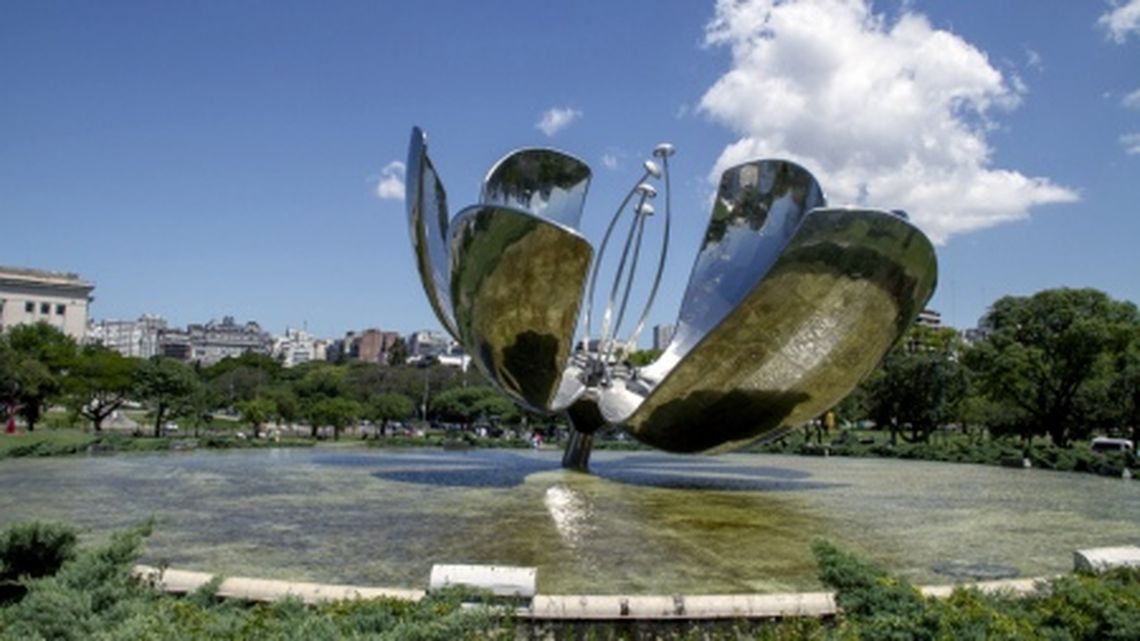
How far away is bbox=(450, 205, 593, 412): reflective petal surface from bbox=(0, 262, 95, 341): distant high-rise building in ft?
304

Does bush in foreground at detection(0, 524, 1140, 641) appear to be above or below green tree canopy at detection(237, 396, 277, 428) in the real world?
below

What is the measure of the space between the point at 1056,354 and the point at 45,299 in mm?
92706

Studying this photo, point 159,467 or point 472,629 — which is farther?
point 159,467

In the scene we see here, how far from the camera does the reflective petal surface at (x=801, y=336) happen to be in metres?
11.0

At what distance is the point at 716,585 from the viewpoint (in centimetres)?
794

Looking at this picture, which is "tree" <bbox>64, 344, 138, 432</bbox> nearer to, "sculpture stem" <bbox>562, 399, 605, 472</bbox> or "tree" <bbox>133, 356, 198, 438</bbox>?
"tree" <bbox>133, 356, 198, 438</bbox>

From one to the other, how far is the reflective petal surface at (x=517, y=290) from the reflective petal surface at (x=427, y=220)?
125 cm

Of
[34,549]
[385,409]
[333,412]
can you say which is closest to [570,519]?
[34,549]

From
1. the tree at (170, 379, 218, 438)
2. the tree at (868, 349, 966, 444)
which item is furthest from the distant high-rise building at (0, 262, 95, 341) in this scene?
the tree at (868, 349, 966, 444)

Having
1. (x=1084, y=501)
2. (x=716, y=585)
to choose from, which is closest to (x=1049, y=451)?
(x=1084, y=501)

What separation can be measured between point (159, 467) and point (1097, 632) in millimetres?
18439

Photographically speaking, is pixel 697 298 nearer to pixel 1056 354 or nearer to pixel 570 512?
pixel 570 512

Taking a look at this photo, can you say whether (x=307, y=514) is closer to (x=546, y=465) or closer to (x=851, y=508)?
(x=851, y=508)

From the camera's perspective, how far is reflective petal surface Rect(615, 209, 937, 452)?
36.2ft
